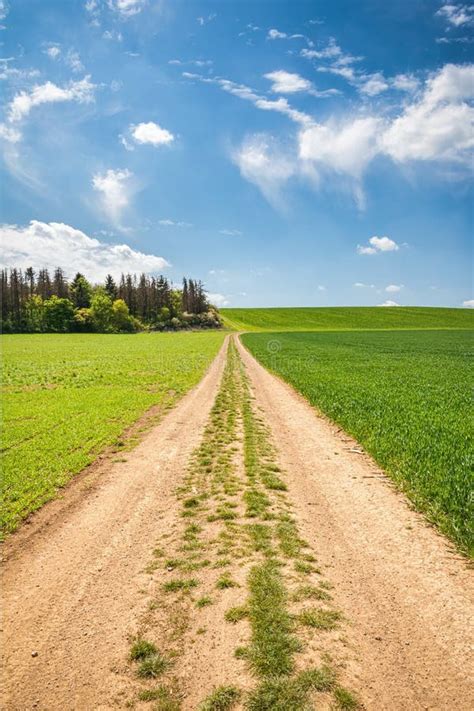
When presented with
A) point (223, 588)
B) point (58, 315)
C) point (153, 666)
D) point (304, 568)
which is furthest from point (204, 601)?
point (58, 315)

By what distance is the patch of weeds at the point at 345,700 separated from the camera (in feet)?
12.4

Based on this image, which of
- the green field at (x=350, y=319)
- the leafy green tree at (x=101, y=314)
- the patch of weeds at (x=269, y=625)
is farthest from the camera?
the green field at (x=350, y=319)

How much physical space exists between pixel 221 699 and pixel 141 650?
1098 mm

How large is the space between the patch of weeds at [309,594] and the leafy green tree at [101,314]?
11317 centimetres

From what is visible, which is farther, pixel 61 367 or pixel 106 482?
pixel 61 367

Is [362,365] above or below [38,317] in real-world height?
below

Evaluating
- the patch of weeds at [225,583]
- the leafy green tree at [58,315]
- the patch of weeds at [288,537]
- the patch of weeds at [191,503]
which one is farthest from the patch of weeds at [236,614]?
the leafy green tree at [58,315]

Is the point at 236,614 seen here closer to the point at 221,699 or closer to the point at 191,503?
the point at 221,699

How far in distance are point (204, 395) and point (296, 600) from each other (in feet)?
49.6

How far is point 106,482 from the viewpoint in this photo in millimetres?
9445

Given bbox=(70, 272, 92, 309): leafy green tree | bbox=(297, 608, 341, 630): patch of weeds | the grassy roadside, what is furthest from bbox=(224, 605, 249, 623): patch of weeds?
Answer: bbox=(70, 272, 92, 309): leafy green tree

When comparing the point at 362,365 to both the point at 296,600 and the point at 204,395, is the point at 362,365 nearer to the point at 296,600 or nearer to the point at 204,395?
the point at 204,395

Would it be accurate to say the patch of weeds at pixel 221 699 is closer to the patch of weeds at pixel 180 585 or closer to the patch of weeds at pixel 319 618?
the patch of weeds at pixel 319 618

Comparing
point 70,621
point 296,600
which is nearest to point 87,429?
point 70,621
